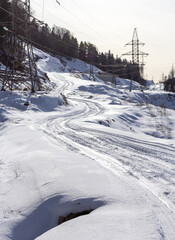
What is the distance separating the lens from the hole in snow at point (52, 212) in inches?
116

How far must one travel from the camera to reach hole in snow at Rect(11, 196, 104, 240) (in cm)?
295

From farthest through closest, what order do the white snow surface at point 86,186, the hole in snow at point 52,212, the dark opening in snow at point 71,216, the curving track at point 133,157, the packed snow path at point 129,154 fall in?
the packed snow path at point 129,154
the curving track at point 133,157
the dark opening in snow at point 71,216
the hole in snow at point 52,212
the white snow surface at point 86,186

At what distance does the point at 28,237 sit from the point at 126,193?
174cm

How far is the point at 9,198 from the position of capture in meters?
3.47

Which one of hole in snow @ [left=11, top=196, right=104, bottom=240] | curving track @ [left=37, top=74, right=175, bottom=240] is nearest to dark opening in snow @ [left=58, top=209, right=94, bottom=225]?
hole in snow @ [left=11, top=196, right=104, bottom=240]

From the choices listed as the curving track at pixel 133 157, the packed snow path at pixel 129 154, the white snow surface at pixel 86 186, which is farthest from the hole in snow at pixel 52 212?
the packed snow path at pixel 129 154

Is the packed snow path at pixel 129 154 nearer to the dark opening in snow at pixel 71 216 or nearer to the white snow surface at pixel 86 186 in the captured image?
the white snow surface at pixel 86 186

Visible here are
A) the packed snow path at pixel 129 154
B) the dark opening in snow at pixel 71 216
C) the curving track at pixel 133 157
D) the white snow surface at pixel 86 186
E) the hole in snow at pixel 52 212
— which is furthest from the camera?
the packed snow path at pixel 129 154

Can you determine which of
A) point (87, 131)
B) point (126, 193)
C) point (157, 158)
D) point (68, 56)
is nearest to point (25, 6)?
point (87, 131)

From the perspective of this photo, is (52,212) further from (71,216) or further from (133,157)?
(133,157)

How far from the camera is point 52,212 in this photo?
3174 mm

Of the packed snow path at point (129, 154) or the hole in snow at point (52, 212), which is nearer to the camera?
the hole in snow at point (52, 212)

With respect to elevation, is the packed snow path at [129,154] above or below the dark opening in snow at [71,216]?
above

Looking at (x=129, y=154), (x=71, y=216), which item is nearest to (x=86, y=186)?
(x=71, y=216)
